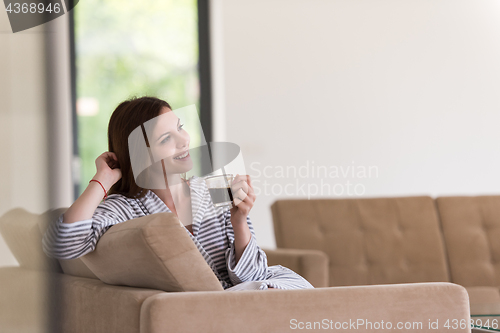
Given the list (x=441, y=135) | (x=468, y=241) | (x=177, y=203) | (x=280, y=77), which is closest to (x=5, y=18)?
(x=177, y=203)

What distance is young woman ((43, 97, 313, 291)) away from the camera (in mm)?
1184

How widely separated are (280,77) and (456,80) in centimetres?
115

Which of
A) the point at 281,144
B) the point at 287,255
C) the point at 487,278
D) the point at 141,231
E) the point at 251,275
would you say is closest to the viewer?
the point at 141,231

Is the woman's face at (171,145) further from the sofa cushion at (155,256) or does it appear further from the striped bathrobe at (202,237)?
the sofa cushion at (155,256)

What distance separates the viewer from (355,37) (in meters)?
3.20

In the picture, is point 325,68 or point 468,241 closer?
point 468,241

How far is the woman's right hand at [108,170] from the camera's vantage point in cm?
119

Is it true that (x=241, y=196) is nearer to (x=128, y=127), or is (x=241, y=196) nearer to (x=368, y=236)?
(x=128, y=127)

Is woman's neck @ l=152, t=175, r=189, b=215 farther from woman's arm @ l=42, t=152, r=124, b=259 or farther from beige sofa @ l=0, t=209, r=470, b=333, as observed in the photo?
beige sofa @ l=0, t=209, r=470, b=333

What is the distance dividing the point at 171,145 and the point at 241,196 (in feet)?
0.73

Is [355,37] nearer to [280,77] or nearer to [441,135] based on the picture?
[280,77]

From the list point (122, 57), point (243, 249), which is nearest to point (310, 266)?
point (243, 249)

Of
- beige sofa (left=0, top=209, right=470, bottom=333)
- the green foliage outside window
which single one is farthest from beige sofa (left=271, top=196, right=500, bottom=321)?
the green foliage outside window

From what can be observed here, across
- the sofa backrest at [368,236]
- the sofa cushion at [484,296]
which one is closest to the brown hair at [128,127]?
the sofa backrest at [368,236]
